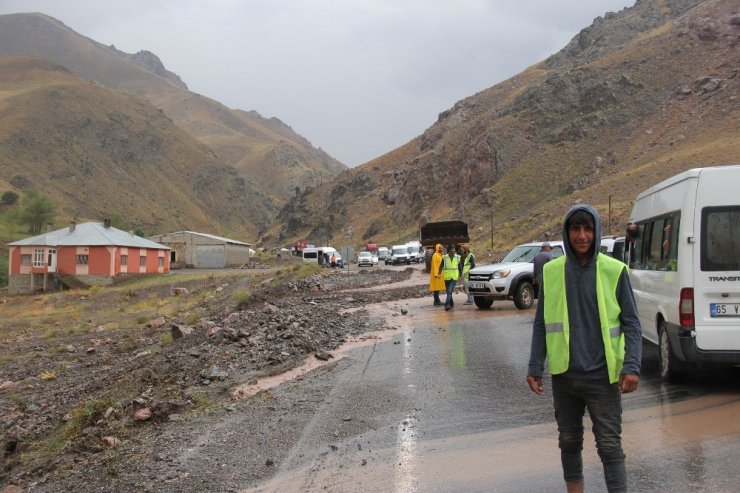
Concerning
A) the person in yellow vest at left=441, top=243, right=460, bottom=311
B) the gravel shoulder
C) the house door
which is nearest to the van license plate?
the gravel shoulder

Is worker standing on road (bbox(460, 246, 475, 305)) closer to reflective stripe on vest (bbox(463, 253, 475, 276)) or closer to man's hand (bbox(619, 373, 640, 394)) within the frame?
reflective stripe on vest (bbox(463, 253, 475, 276))

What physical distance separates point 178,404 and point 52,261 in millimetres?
56070

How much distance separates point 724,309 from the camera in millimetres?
7406

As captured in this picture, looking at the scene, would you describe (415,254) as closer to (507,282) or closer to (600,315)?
(507,282)

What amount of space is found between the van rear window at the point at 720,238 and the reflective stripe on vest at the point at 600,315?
163 inches

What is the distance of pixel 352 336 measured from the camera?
13.9m

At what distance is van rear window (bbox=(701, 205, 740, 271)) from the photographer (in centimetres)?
735

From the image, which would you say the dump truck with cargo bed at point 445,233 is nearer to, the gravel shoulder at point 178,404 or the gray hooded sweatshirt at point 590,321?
the gravel shoulder at point 178,404

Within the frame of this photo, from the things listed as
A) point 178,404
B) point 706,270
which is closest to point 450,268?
point 706,270

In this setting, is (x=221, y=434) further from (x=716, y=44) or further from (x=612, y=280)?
(x=716, y=44)

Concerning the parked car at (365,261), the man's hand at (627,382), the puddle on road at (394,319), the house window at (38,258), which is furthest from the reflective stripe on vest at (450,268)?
the house window at (38,258)

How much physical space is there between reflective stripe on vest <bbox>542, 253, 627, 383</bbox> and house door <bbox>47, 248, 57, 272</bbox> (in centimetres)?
6114

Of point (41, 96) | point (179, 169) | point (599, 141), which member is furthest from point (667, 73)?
point (41, 96)

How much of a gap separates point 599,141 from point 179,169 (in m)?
104
